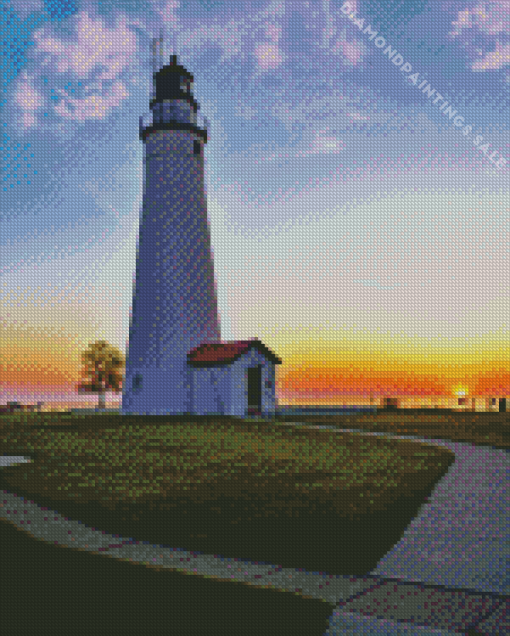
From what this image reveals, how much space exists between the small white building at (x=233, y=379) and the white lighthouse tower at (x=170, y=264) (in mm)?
755

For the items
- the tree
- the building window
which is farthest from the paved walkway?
the tree

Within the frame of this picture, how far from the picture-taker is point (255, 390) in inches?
1160

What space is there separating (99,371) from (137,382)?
22.3 m

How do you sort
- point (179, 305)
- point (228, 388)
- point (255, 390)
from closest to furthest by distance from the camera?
point (228, 388) < point (255, 390) < point (179, 305)

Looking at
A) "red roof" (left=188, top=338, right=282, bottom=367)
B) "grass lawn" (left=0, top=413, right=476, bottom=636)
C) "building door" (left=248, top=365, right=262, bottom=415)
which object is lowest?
"grass lawn" (left=0, top=413, right=476, bottom=636)

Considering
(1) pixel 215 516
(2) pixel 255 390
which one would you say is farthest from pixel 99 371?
(1) pixel 215 516

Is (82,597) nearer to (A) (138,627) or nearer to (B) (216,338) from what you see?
(A) (138,627)

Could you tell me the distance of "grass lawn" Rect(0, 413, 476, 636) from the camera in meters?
3.76

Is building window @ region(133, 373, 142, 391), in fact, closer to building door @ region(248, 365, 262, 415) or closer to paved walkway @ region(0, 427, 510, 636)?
building door @ region(248, 365, 262, 415)

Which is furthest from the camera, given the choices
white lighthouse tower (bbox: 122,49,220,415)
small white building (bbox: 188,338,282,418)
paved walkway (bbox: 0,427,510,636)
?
white lighthouse tower (bbox: 122,49,220,415)

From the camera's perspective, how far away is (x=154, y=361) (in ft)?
96.4

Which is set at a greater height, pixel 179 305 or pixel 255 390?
pixel 179 305

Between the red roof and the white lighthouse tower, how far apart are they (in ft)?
2.07

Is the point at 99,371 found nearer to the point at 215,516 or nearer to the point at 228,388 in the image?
the point at 228,388
